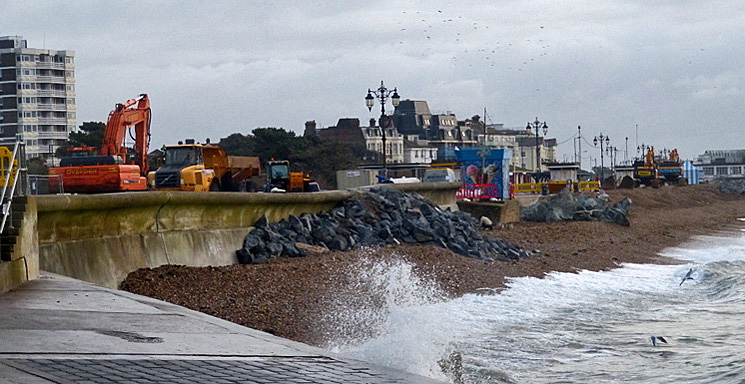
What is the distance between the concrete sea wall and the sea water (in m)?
2.98

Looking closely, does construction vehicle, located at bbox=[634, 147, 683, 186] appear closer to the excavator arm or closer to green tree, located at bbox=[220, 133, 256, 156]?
green tree, located at bbox=[220, 133, 256, 156]

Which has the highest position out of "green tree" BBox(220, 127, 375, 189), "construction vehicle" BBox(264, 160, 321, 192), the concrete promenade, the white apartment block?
→ the white apartment block

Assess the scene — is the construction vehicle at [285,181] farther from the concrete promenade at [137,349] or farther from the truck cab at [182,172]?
the concrete promenade at [137,349]

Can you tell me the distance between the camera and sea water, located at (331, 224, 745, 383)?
36.6 ft

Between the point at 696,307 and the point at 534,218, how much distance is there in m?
21.1

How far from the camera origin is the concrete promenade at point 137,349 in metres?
7.30

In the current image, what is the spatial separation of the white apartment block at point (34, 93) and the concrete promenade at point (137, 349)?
10898 cm

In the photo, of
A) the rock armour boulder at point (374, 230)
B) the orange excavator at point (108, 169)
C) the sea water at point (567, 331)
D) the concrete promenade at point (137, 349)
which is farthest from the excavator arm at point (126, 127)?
the concrete promenade at point (137, 349)

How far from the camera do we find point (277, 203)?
2097 centimetres

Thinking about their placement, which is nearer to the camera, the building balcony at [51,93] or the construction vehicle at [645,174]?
the construction vehicle at [645,174]

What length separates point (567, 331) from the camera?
15.0 meters

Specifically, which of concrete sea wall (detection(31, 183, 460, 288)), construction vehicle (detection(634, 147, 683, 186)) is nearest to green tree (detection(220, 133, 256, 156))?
construction vehicle (detection(634, 147, 683, 186))

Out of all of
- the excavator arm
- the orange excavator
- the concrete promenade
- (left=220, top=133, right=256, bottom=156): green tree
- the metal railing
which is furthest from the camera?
(left=220, top=133, right=256, bottom=156): green tree

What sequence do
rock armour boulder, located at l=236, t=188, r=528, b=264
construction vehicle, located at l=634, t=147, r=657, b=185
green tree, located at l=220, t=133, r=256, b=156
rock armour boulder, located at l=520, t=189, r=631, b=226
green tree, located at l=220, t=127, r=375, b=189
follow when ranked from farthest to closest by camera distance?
1. construction vehicle, located at l=634, t=147, r=657, b=185
2. green tree, located at l=220, t=133, r=256, b=156
3. green tree, located at l=220, t=127, r=375, b=189
4. rock armour boulder, located at l=520, t=189, r=631, b=226
5. rock armour boulder, located at l=236, t=188, r=528, b=264
